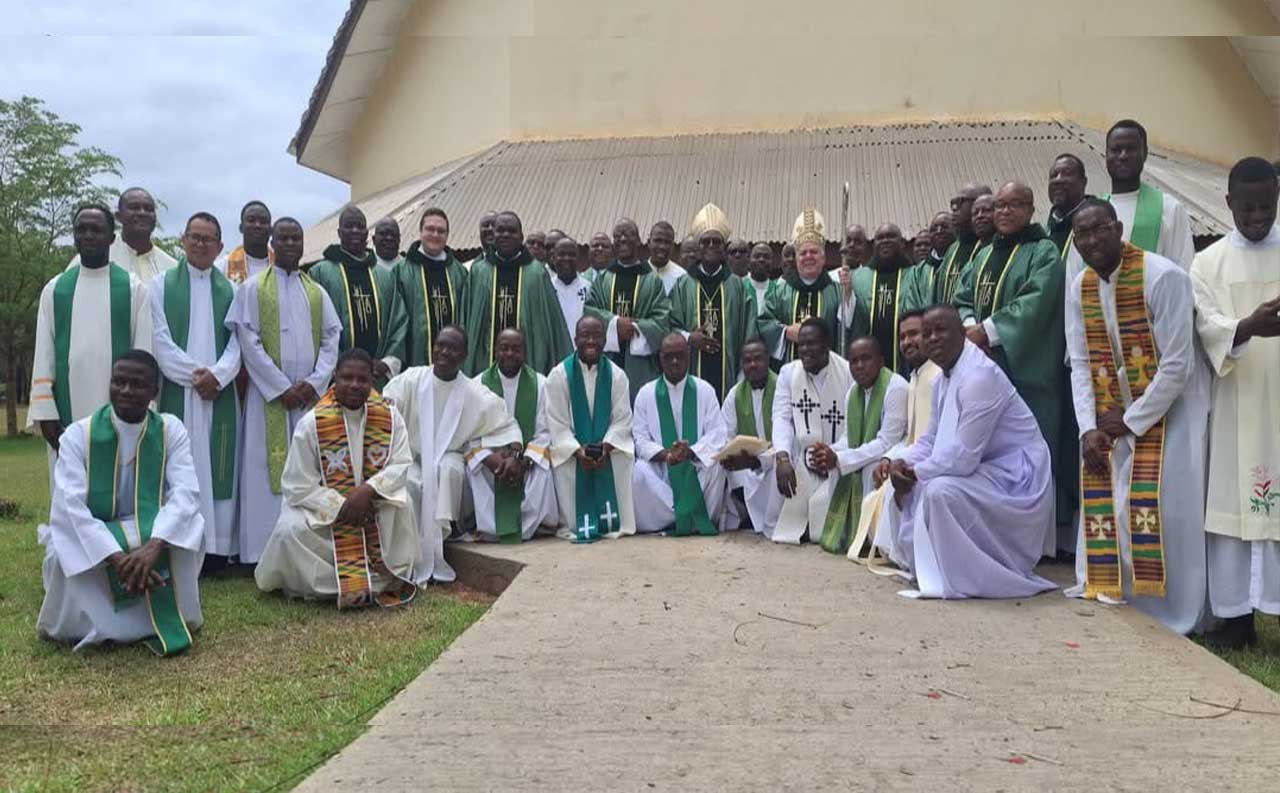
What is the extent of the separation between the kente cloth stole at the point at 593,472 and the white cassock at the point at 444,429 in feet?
1.73

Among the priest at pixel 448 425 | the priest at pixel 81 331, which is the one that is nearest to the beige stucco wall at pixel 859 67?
the priest at pixel 448 425

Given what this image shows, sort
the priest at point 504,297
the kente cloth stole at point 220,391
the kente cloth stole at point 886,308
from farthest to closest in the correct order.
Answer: the priest at point 504,297, the kente cloth stole at point 886,308, the kente cloth stole at point 220,391

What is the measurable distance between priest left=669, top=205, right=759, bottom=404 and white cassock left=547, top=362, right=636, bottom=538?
3.33 feet

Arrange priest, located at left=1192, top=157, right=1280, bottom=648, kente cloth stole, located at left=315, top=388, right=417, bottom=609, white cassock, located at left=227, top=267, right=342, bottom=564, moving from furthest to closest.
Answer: white cassock, located at left=227, top=267, right=342, bottom=564, kente cloth stole, located at left=315, top=388, right=417, bottom=609, priest, located at left=1192, top=157, right=1280, bottom=648

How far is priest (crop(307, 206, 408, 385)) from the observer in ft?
25.1

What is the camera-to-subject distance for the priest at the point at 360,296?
25.1 ft

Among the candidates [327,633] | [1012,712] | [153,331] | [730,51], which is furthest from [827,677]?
[730,51]

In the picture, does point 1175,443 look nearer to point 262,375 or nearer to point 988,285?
point 988,285

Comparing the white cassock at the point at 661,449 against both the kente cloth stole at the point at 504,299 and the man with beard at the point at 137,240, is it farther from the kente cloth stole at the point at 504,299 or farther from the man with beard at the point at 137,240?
the man with beard at the point at 137,240

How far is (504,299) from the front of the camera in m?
8.11

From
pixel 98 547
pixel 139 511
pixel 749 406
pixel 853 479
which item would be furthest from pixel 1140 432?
pixel 98 547

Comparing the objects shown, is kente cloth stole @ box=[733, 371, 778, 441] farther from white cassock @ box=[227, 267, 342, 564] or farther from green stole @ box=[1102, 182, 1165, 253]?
white cassock @ box=[227, 267, 342, 564]

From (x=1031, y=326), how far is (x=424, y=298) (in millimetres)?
4600

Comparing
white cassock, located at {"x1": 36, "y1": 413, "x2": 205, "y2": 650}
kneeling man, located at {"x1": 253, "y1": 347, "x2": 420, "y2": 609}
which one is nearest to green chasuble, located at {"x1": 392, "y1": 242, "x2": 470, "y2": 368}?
kneeling man, located at {"x1": 253, "y1": 347, "x2": 420, "y2": 609}
